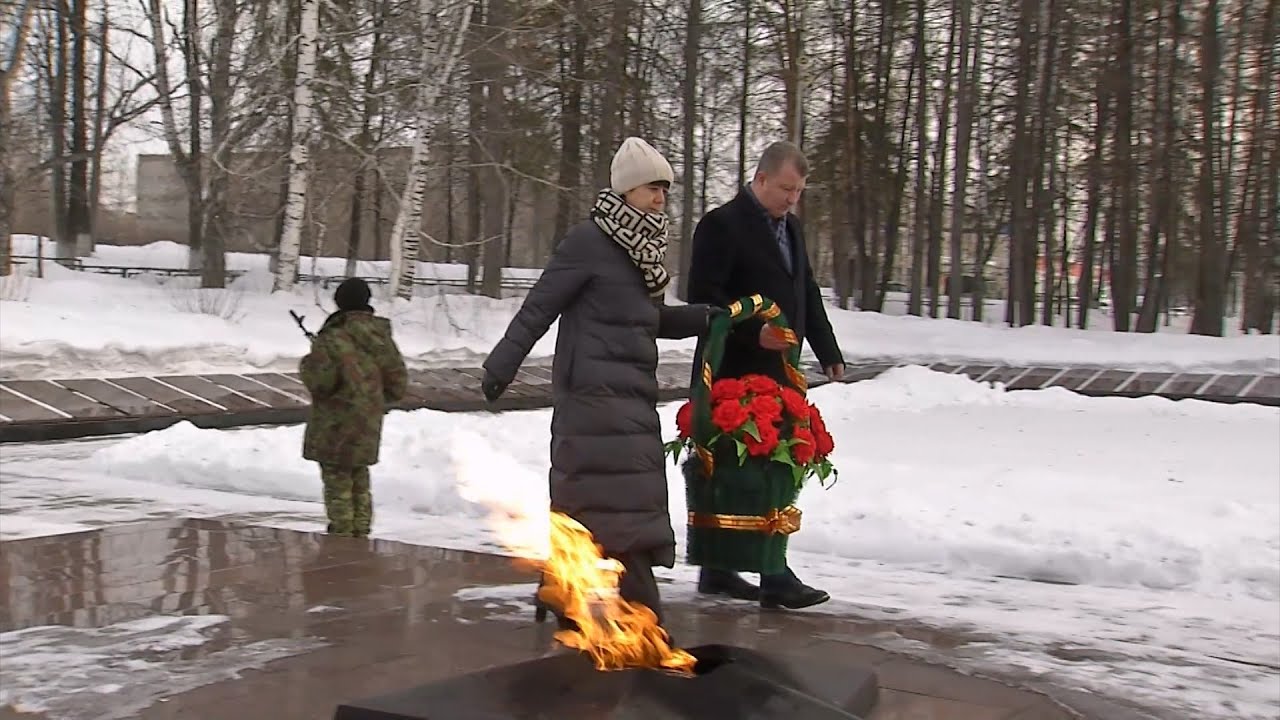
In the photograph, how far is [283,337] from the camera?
18.9m

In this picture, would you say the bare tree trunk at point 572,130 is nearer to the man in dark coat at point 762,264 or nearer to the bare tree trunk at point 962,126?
the bare tree trunk at point 962,126

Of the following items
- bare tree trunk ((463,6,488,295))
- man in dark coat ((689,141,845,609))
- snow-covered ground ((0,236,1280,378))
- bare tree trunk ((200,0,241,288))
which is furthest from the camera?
bare tree trunk ((200,0,241,288))

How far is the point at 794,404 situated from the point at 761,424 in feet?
0.75

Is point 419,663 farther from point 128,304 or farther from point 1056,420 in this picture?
point 128,304

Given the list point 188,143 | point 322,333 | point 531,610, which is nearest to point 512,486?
point 322,333

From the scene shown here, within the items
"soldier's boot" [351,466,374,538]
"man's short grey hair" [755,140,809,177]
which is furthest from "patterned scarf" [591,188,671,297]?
"soldier's boot" [351,466,374,538]

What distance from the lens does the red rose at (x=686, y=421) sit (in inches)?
215

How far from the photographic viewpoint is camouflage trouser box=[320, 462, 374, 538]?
7234mm

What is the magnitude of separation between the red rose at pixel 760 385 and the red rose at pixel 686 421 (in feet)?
0.86

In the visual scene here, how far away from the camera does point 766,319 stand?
17.6 ft

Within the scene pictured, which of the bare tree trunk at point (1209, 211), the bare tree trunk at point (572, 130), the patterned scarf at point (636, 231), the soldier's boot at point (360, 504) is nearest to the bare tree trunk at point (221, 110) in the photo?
the bare tree trunk at point (572, 130)

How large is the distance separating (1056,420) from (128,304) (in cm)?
1405

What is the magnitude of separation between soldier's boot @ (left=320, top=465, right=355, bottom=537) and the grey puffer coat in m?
3.10

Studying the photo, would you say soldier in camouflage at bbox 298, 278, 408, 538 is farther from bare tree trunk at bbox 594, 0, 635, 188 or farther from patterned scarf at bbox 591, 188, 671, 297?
bare tree trunk at bbox 594, 0, 635, 188
